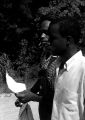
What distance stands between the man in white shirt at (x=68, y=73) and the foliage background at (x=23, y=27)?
10.7 metres

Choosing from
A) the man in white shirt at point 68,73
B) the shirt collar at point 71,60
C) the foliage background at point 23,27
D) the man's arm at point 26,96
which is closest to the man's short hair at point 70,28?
the man in white shirt at point 68,73

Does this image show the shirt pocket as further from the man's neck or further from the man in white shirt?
the man's neck

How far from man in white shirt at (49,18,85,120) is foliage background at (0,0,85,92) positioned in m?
10.7

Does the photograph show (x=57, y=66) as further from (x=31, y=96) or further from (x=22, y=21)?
(x=22, y=21)

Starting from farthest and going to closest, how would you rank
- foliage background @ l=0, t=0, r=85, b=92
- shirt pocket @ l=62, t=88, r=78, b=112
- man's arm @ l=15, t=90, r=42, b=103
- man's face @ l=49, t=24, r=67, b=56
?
foliage background @ l=0, t=0, r=85, b=92 < man's arm @ l=15, t=90, r=42, b=103 < man's face @ l=49, t=24, r=67, b=56 < shirt pocket @ l=62, t=88, r=78, b=112

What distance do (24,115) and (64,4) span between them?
1074 cm

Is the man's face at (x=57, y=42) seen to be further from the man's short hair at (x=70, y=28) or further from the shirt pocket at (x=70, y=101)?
the shirt pocket at (x=70, y=101)

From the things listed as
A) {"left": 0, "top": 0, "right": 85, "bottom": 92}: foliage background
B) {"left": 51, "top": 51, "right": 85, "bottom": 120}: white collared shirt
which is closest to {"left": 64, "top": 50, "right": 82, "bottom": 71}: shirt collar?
{"left": 51, "top": 51, "right": 85, "bottom": 120}: white collared shirt

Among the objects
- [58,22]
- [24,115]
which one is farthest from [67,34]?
[24,115]

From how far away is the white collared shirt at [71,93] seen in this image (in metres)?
3.52

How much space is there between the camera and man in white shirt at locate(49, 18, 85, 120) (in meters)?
3.53

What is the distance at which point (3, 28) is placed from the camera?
15.2 meters

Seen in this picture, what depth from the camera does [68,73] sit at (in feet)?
11.8

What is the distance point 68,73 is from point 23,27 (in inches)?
479
